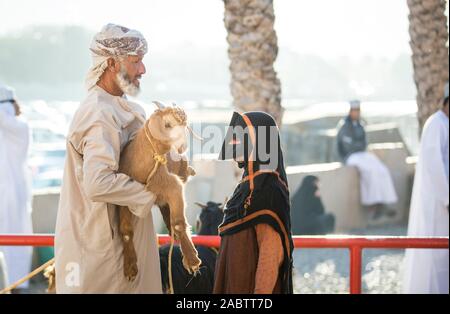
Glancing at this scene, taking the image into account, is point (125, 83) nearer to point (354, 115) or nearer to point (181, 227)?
point (181, 227)

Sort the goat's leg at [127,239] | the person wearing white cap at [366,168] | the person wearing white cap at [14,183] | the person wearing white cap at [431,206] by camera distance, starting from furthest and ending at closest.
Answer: the person wearing white cap at [366,168] → the person wearing white cap at [14,183] → the person wearing white cap at [431,206] → the goat's leg at [127,239]

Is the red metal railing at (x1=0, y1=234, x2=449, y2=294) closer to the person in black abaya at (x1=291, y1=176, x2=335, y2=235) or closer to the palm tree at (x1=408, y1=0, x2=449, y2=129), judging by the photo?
the palm tree at (x1=408, y1=0, x2=449, y2=129)

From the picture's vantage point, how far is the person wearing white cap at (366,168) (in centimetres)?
1122

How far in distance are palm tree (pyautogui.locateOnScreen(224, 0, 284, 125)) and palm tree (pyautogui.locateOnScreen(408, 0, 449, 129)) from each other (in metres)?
1.89

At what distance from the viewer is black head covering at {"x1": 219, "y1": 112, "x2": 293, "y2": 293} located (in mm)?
3314

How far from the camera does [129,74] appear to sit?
3.48m

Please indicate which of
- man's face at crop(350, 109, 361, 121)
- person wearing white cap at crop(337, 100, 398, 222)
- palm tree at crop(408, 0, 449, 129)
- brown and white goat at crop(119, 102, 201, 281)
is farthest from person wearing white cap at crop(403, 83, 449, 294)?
man's face at crop(350, 109, 361, 121)

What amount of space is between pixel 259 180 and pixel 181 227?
376mm

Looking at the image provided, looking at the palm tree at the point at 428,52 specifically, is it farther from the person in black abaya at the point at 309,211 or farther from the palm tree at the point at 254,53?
the palm tree at the point at 254,53

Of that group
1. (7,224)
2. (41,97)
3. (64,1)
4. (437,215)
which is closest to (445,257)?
(437,215)

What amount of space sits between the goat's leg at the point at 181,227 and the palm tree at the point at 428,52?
560 cm

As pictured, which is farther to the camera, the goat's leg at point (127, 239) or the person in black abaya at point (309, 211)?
the person in black abaya at point (309, 211)

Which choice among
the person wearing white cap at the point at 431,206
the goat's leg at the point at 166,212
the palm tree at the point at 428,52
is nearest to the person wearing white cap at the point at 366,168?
the palm tree at the point at 428,52

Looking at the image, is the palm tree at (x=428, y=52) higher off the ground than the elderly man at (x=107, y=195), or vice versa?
the palm tree at (x=428, y=52)
